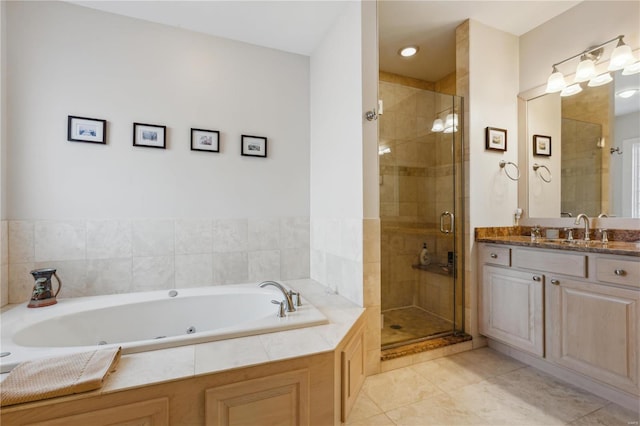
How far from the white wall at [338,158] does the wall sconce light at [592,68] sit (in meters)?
1.63

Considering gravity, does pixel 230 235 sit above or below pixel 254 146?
below

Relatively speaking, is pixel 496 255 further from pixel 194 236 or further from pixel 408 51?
pixel 194 236

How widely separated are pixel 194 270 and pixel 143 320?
492 millimetres

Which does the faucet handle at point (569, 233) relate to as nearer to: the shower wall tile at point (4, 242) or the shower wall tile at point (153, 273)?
the shower wall tile at point (153, 273)

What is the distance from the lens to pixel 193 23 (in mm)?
2225

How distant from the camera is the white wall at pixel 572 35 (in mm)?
1909

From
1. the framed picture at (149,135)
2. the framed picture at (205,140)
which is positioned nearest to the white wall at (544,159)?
the framed picture at (205,140)

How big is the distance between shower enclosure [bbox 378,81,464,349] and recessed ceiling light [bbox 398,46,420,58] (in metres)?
0.52

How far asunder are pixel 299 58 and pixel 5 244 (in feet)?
8.55

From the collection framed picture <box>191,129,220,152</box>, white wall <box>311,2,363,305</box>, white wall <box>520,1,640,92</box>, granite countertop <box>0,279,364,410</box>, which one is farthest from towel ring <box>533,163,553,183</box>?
framed picture <box>191,129,220,152</box>

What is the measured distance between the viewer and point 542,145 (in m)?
2.41

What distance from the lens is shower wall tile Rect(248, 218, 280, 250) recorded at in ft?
8.13

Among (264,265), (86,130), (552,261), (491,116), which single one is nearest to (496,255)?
(552,261)

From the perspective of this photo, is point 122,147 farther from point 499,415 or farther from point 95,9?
point 499,415
